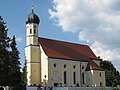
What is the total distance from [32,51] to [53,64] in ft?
16.6

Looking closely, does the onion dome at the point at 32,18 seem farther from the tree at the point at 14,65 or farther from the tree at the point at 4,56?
the tree at the point at 4,56

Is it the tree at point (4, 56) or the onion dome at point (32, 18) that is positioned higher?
the onion dome at point (32, 18)

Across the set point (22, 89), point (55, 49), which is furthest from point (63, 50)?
point (22, 89)

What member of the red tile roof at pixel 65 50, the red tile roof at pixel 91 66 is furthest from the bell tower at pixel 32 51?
the red tile roof at pixel 91 66

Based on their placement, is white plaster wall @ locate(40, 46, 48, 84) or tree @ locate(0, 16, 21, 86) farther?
white plaster wall @ locate(40, 46, 48, 84)

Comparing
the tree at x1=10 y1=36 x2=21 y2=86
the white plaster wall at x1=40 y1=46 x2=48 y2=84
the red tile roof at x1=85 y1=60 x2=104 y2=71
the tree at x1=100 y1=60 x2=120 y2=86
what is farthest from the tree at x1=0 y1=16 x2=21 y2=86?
the tree at x1=100 y1=60 x2=120 y2=86

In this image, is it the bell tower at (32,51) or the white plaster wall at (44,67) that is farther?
the bell tower at (32,51)

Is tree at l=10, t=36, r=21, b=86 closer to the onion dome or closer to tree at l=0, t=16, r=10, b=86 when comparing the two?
tree at l=0, t=16, r=10, b=86

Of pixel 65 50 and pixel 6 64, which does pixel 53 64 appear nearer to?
pixel 65 50

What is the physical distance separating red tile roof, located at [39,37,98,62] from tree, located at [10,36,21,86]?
10444 millimetres

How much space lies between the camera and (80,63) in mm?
65875

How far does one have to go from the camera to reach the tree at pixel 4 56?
4216 cm

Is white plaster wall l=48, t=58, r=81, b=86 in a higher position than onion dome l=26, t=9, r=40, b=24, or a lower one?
lower

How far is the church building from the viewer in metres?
58.9
